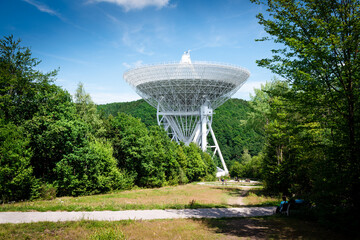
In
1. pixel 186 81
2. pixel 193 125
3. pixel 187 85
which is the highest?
pixel 186 81

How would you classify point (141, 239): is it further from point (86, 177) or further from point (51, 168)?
point (51, 168)

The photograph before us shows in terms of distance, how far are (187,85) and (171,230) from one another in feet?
108

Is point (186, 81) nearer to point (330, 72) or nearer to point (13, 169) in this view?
point (13, 169)

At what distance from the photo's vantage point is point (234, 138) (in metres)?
92.2

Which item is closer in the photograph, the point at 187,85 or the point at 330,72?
the point at 330,72

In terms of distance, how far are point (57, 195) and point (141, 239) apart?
13830 millimetres

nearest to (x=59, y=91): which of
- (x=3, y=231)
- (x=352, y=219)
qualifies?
(x=3, y=231)

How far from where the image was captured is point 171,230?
310 inches

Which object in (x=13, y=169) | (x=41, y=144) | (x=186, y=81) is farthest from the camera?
(x=186, y=81)

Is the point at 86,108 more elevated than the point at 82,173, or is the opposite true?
the point at 86,108

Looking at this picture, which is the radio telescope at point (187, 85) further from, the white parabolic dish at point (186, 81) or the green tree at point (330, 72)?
the green tree at point (330, 72)

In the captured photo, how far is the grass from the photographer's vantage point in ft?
23.3

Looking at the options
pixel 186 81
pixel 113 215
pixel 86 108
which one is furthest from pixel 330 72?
pixel 86 108

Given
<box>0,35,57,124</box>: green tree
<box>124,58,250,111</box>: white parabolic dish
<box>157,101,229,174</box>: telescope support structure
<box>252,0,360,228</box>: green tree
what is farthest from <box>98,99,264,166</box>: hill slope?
<box>252,0,360,228</box>: green tree
